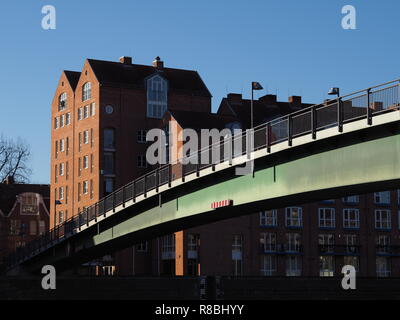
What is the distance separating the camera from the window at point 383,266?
297ft

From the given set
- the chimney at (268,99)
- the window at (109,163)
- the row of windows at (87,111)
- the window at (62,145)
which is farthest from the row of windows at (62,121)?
the chimney at (268,99)

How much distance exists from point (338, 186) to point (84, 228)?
1156 inches

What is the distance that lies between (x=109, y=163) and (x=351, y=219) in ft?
84.2

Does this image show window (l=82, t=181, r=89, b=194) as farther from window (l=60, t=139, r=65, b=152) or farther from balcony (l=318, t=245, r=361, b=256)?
balcony (l=318, t=245, r=361, b=256)

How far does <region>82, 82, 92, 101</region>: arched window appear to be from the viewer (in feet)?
300

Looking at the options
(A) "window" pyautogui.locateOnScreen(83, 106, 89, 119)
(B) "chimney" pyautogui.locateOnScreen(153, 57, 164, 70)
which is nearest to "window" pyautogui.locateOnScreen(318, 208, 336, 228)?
(B) "chimney" pyautogui.locateOnScreen(153, 57, 164, 70)

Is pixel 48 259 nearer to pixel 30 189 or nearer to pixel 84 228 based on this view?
pixel 84 228

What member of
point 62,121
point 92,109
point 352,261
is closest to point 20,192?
point 62,121

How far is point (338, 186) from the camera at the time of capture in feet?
100

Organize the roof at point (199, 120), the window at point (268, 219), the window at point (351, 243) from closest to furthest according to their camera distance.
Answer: the roof at point (199, 120) → the window at point (268, 219) → the window at point (351, 243)

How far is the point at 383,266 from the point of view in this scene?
298ft

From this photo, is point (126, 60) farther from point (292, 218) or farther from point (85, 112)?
point (292, 218)

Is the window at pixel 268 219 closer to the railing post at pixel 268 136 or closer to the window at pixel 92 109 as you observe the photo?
the window at pixel 92 109

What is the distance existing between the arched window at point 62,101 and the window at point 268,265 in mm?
29815
